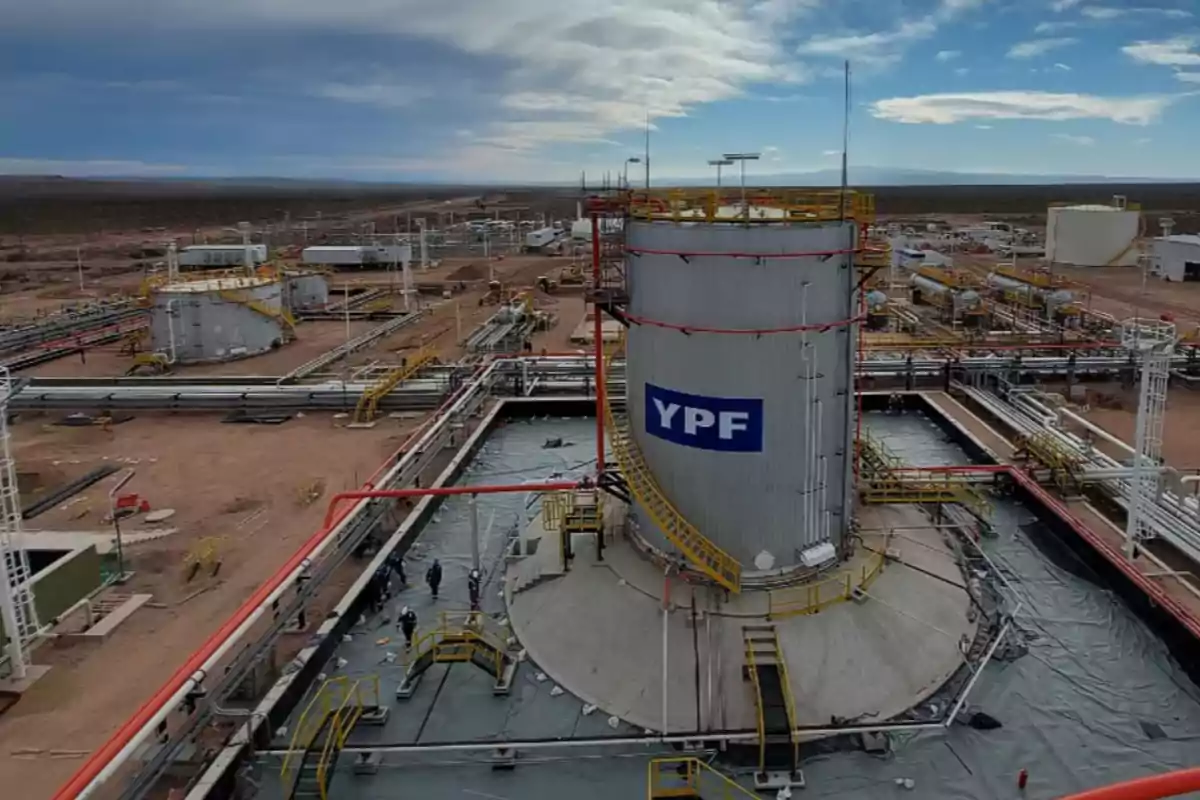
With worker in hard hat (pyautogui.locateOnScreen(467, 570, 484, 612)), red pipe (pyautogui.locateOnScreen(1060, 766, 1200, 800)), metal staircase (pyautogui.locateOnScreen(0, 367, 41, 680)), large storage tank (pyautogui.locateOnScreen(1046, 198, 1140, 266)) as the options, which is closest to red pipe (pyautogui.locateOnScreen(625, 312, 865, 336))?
worker in hard hat (pyautogui.locateOnScreen(467, 570, 484, 612))

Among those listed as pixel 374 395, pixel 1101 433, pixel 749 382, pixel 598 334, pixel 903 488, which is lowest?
pixel 374 395

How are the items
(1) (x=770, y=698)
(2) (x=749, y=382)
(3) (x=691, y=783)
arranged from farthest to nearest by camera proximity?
1. (2) (x=749, y=382)
2. (1) (x=770, y=698)
3. (3) (x=691, y=783)

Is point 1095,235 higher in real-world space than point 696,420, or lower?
higher

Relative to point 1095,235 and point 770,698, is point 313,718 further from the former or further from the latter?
point 1095,235

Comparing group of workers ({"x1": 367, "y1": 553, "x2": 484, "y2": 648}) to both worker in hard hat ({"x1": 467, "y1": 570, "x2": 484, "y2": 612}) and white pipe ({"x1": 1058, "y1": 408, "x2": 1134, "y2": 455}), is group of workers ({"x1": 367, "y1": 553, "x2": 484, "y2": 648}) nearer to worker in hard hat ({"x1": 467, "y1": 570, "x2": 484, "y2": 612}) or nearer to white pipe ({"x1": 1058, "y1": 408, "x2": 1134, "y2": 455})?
worker in hard hat ({"x1": 467, "y1": 570, "x2": 484, "y2": 612})

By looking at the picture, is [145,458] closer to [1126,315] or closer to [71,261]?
[1126,315]

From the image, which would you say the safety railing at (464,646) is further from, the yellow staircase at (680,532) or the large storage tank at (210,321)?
the large storage tank at (210,321)

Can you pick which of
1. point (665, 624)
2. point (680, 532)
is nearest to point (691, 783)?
point (665, 624)

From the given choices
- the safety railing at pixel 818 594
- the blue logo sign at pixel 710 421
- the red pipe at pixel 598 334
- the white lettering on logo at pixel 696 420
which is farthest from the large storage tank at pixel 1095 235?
the white lettering on logo at pixel 696 420

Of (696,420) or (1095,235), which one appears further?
(1095,235)
